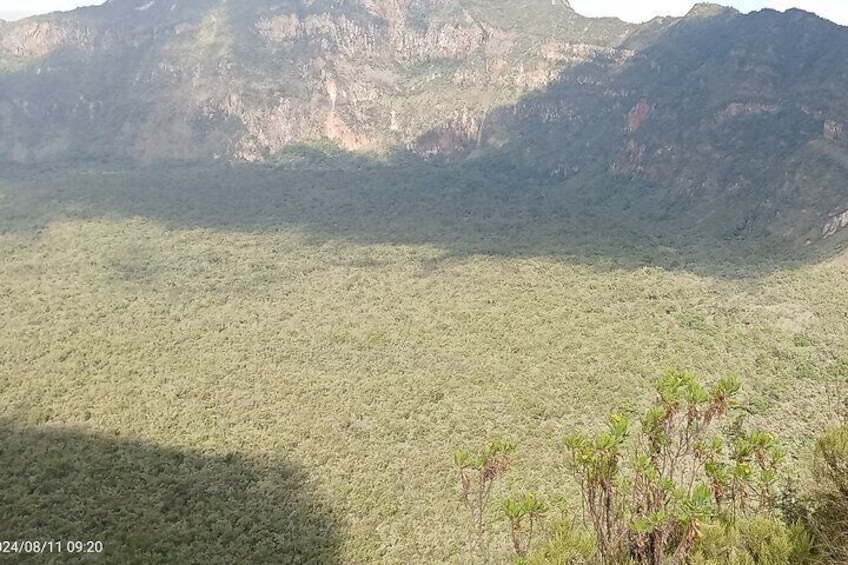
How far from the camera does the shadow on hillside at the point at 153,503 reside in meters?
31.2

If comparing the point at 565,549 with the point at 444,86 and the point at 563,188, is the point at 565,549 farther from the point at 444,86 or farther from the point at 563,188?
the point at 444,86

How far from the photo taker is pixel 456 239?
8481 cm

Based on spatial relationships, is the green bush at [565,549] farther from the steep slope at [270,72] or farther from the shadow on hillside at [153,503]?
the steep slope at [270,72]

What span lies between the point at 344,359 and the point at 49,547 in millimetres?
26789

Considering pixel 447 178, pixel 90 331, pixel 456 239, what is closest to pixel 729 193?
pixel 456 239

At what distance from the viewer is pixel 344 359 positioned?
52844mm

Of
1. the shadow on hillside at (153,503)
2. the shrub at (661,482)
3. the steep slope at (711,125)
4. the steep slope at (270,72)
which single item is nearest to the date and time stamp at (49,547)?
the shadow on hillside at (153,503)

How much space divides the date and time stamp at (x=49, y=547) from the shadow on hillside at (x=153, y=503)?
0.31 metres

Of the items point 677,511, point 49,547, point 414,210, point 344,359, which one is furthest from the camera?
point 414,210

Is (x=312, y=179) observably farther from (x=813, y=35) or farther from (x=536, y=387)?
(x=813, y=35)

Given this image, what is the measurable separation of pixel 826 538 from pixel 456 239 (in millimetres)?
73328

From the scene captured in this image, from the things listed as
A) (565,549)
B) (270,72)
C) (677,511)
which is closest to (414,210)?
(270,72)

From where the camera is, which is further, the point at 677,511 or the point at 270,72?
the point at 270,72

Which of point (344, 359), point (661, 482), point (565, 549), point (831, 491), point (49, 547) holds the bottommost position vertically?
point (344, 359)
